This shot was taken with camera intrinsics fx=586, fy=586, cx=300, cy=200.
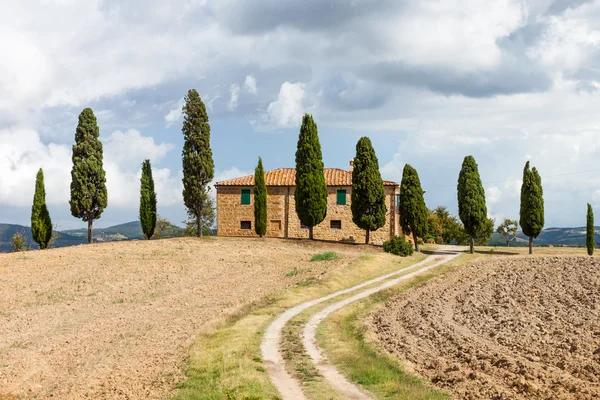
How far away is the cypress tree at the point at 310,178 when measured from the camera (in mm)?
55688

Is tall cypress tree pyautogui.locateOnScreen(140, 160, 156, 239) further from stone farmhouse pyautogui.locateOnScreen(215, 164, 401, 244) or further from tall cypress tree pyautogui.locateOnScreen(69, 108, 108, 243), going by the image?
stone farmhouse pyautogui.locateOnScreen(215, 164, 401, 244)

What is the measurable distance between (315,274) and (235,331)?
14.8 metres

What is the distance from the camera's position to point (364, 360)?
17859 millimetres

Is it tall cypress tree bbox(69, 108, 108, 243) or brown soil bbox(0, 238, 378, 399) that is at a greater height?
tall cypress tree bbox(69, 108, 108, 243)

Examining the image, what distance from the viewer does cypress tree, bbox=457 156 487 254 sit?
55.2 m

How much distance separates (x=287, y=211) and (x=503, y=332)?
42302 mm

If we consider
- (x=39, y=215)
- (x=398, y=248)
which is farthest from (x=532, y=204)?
(x=39, y=215)

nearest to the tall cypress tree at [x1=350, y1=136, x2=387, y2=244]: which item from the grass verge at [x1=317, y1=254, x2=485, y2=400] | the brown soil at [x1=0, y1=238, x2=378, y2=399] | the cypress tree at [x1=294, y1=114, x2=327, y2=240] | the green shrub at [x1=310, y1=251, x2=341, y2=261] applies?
the cypress tree at [x1=294, y1=114, x2=327, y2=240]

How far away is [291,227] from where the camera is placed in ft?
206

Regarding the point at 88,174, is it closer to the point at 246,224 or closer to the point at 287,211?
the point at 246,224

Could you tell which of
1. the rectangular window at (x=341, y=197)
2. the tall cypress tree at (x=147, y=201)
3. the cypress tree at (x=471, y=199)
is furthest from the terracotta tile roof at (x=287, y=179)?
the cypress tree at (x=471, y=199)

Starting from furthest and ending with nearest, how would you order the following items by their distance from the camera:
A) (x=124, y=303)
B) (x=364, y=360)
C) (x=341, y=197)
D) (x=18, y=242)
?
1. (x=18, y=242)
2. (x=341, y=197)
3. (x=124, y=303)
4. (x=364, y=360)

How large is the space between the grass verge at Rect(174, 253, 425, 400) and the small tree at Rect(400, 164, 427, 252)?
71.5ft

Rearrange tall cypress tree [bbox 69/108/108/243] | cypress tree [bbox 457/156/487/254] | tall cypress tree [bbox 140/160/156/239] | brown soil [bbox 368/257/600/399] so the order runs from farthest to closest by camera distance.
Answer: tall cypress tree [bbox 140/160/156/239] → cypress tree [bbox 457/156/487/254] → tall cypress tree [bbox 69/108/108/243] → brown soil [bbox 368/257/600/399]
